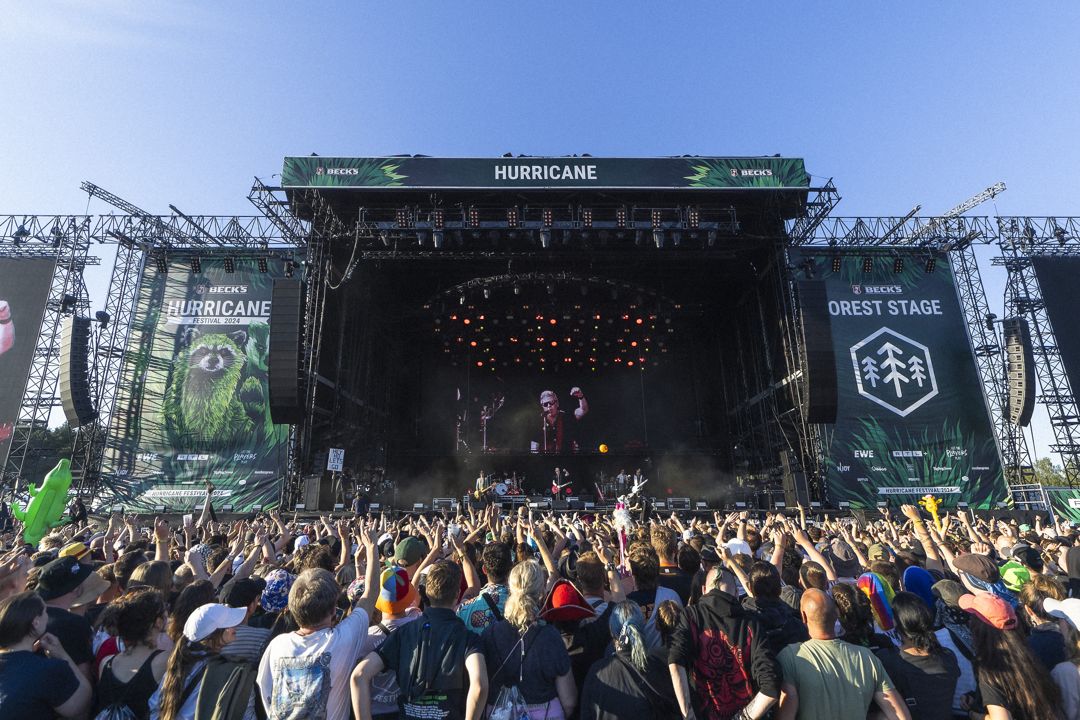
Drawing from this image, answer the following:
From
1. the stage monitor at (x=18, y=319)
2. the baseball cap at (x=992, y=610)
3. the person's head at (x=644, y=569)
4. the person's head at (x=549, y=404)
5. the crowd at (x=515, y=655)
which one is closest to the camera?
the crowd at (x=515, y=655)

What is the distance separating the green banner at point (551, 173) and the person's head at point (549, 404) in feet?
35.7

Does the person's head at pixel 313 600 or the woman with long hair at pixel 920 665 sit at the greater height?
the person's head at pixel 313 600

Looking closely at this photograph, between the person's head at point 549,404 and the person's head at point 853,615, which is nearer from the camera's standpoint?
the person's head at point 853,615

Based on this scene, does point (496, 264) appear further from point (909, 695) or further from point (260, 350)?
point (909, 695)

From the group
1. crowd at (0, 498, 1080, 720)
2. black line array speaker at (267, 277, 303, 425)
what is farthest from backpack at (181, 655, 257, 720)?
black line array speaker at (267, 277, 303, 425)

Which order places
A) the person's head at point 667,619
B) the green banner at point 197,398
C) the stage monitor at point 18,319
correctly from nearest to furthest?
1. the person's head at point 667,619
2. the green banner at point 197,398
3. the stage monitor at point 18,319

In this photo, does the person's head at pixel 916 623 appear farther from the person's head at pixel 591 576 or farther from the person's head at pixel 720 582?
the person's head at pixel 591 576

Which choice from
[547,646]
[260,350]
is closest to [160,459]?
[260,350]

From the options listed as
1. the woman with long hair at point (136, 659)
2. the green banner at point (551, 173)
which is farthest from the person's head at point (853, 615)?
the green banner at point (551, 173)

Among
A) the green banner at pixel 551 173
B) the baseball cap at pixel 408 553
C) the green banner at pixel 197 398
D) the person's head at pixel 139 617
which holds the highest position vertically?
the green banner at pixel 551 173

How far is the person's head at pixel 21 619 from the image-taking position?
7.16 ft

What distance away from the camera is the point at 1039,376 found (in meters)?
19.6

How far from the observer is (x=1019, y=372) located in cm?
1745

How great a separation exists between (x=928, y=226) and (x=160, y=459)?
2682cm
